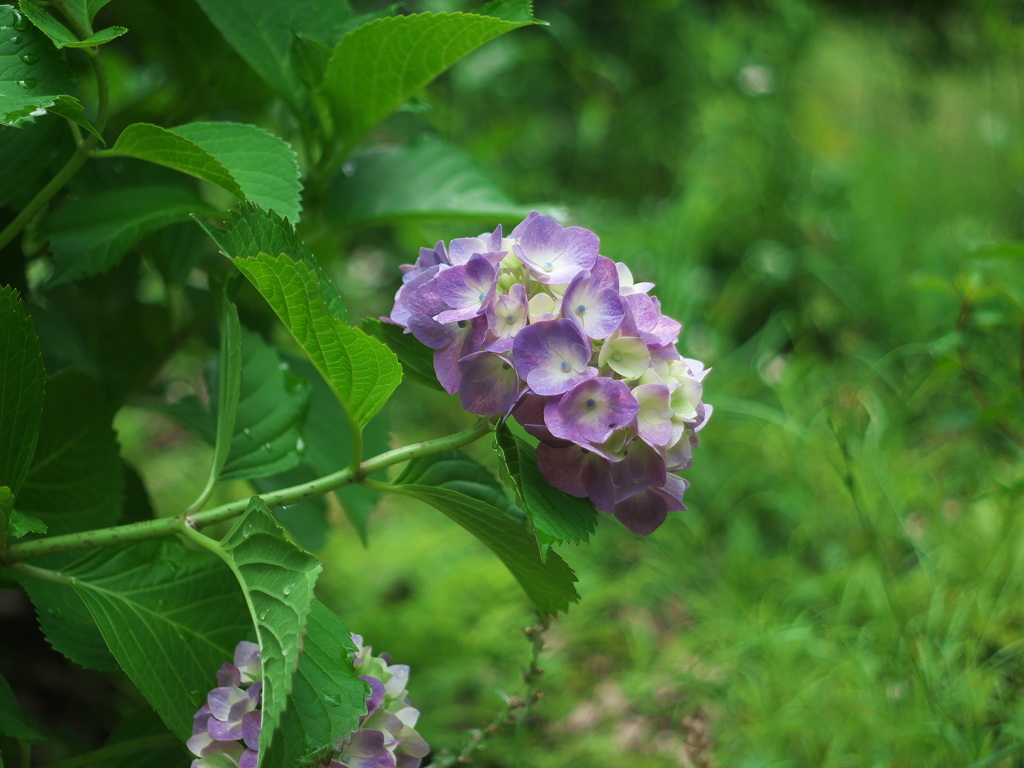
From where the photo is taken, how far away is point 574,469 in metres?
0.44

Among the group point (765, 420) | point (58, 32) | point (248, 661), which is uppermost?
point (58, 32)

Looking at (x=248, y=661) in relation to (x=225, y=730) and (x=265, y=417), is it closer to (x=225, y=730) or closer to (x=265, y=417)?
(x=225, y=730)

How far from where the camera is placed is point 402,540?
4.71 ft

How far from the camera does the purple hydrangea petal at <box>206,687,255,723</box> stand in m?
0.45

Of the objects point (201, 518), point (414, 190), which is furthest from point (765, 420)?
point (201, 518)

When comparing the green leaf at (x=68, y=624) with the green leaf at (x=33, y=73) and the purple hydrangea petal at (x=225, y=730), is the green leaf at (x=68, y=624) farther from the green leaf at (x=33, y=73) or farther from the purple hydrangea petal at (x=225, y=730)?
the green leaf at (x=33, y=73)

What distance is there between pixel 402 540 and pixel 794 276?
59.1 inches

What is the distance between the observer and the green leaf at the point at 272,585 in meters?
0.38

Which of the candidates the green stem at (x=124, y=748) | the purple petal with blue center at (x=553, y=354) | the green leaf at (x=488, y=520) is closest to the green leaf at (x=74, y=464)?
the green stem at (x=124, y=748)

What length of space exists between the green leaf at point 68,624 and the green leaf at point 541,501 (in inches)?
12.9

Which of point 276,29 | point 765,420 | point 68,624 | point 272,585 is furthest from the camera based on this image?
point 765,420

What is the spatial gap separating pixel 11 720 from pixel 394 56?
0.55 meters

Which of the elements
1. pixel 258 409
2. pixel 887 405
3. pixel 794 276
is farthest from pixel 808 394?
pixel 258 409

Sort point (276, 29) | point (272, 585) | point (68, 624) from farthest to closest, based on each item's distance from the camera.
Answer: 1. point (276, 29)
2. point (68, 624)
3. point (272, 585)
